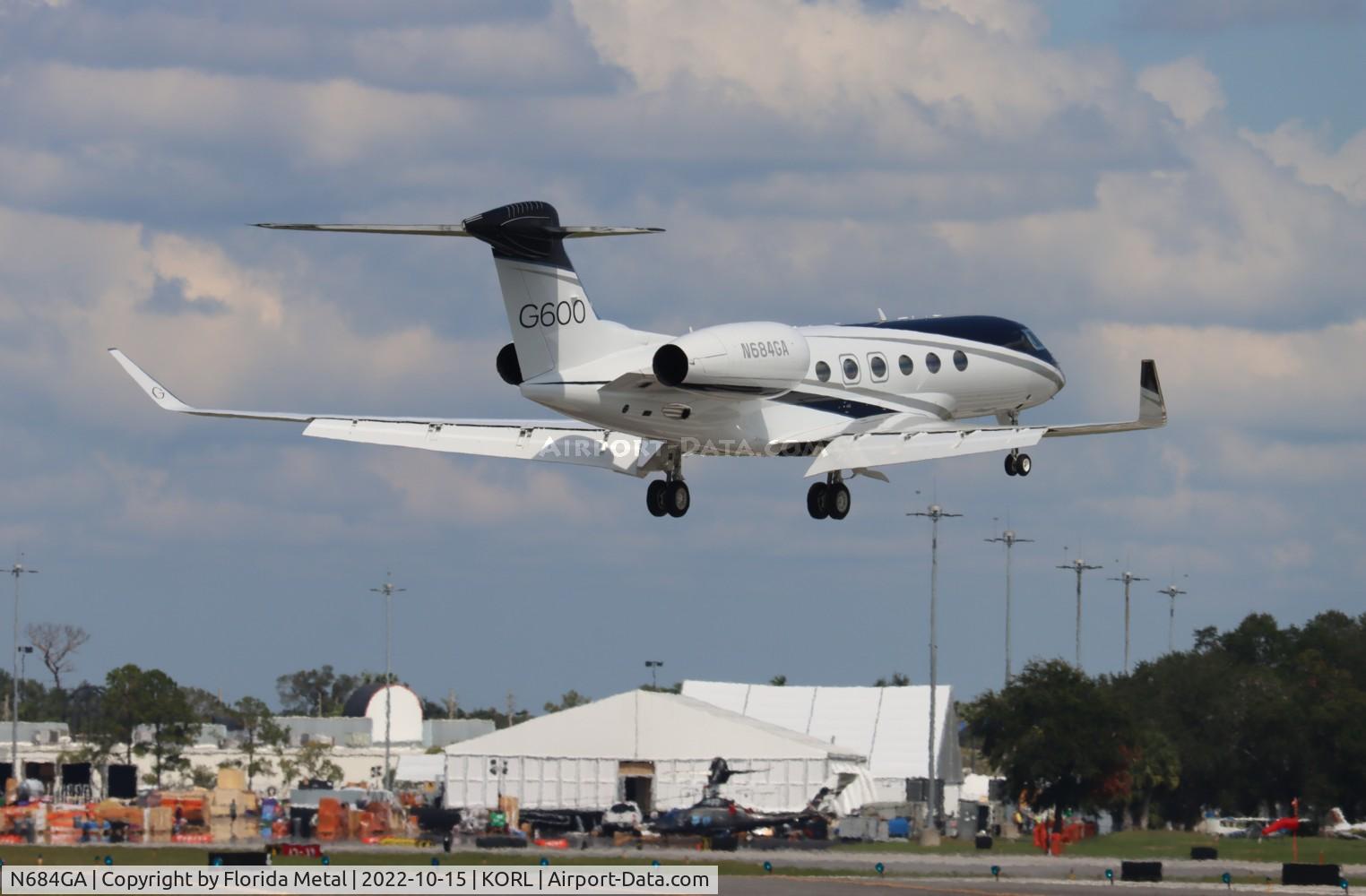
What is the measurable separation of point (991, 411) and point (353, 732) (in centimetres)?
9649

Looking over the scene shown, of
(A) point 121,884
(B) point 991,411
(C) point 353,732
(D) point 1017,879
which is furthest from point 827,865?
(C) point 353,732

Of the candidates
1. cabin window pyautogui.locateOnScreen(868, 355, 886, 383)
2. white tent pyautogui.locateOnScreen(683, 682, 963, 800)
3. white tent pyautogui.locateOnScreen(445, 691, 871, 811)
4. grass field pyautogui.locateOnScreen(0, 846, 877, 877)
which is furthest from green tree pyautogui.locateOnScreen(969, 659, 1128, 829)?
cabin window pyautogui.locateOnScreen(868, 355, 886, 383)

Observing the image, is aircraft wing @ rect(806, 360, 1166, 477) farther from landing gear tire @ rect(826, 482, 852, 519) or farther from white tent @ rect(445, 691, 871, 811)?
white tent @ rect(445, 691, 871, 811)

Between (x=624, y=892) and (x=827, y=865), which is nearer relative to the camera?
(x=624, y=892)

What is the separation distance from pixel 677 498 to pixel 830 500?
350 centimetres

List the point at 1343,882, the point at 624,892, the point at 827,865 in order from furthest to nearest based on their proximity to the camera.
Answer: the point at 827,865, the point at 1343,882, the point at 624,892

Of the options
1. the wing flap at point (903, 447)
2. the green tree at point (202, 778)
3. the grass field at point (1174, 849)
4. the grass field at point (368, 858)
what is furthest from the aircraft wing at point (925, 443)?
the green tree at point (202, 778)

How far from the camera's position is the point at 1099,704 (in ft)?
275

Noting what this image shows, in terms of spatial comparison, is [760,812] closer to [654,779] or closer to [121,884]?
[654,779]

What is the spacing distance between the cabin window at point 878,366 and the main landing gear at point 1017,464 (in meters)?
5.20

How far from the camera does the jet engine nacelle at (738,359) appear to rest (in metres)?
38.4

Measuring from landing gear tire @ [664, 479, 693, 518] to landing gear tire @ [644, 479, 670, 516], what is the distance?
0.18 ft

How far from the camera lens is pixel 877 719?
102500 mm

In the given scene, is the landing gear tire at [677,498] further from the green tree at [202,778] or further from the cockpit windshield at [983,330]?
the green tree at [202,778]
